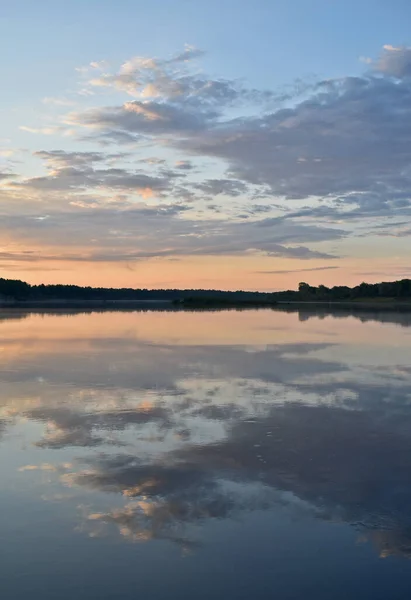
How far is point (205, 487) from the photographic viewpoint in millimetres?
9672

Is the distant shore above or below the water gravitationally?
above

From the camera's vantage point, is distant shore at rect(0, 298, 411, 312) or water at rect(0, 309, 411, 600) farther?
distant shore at rect(0, 298, 411, 312)

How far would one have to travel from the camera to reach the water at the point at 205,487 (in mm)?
6898

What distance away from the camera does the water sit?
272 inches

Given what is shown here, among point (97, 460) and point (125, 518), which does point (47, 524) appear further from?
point (97, 460)

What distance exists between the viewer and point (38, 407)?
15.8 m

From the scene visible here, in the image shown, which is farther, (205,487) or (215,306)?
(215,306)

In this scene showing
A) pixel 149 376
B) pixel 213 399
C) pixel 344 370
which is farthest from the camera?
pixel 344 370

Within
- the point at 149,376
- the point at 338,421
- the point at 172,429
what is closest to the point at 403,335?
the point at 149,376

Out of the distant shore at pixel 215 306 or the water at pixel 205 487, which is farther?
the distant shore at pixel 215 306

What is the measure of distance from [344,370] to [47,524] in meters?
16.6

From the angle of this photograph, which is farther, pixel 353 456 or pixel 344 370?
pixel 344 370

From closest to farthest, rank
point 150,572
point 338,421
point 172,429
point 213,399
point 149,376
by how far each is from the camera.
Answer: point 150,572 → point 172,429 → point 338,421 → point 213,399 → point 149,376

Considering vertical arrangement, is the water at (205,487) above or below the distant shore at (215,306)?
below
